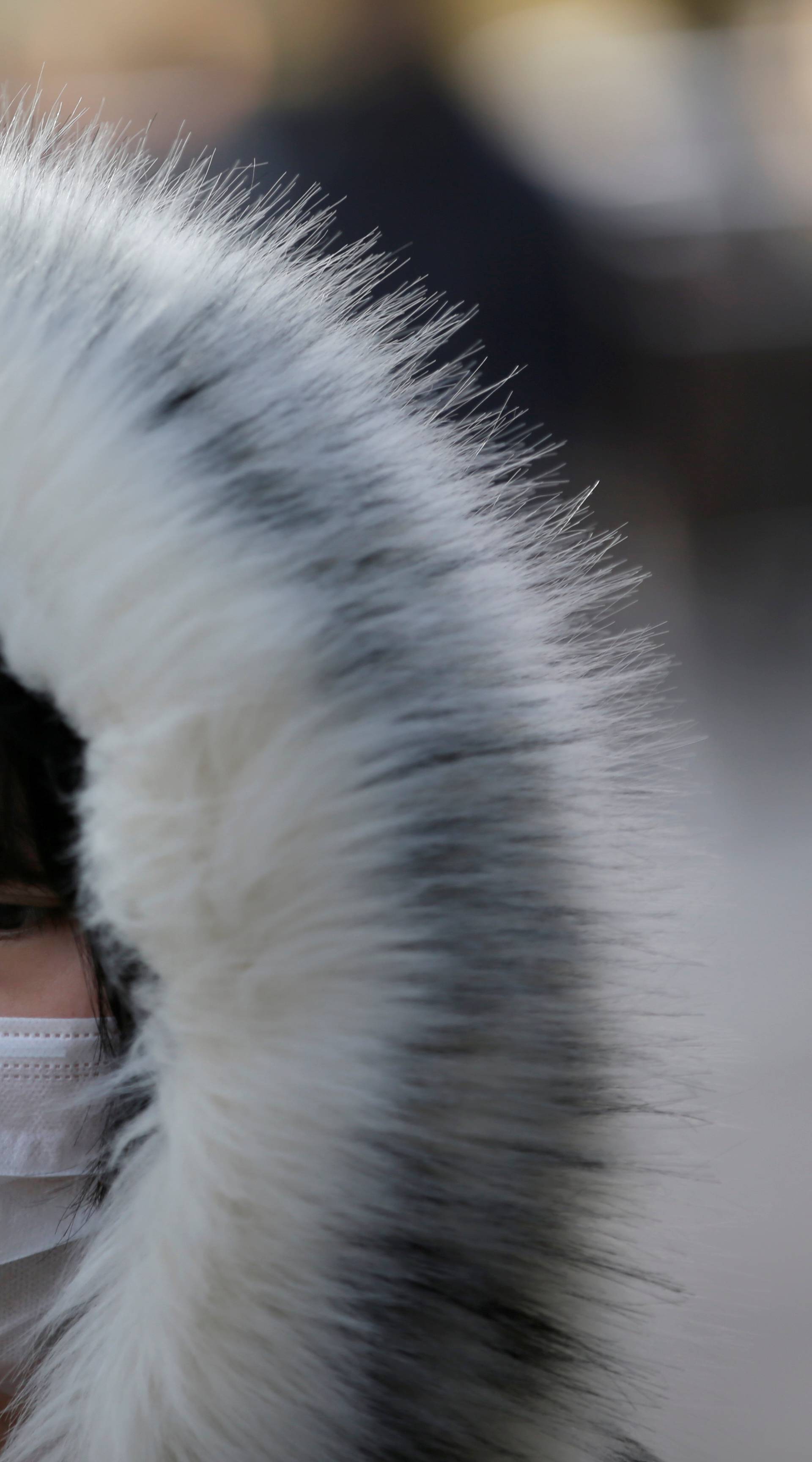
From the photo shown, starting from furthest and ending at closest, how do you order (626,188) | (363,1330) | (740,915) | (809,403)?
(809,403) → (626,188) → (740,915) → (363,1330)

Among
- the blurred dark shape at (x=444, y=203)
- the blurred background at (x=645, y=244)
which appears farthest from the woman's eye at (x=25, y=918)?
the blurred dark shape at (x=444, y=203)

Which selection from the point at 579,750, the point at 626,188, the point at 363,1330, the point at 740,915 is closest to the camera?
the point at 363,1330

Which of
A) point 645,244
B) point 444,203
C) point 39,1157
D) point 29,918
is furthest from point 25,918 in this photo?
point 645,244

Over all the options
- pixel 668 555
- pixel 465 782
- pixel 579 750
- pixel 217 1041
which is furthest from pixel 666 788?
pixel 668 555

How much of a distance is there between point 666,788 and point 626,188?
465 cm

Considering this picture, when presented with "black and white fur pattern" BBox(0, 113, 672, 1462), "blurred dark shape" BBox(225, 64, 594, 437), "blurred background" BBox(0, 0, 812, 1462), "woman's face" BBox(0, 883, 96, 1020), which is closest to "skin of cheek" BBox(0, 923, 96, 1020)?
"woman's face" BBox(0, 883, 96, 1020)

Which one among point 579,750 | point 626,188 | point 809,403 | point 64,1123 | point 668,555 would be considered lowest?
point 64,1123

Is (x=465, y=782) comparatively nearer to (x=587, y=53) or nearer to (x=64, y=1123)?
(x=64, y=1123)

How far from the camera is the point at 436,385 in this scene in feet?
2.60

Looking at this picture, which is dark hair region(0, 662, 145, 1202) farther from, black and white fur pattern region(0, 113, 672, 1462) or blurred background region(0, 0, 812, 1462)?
blurred background region(0, 0, 812, 1462)

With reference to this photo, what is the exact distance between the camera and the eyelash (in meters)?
0.72

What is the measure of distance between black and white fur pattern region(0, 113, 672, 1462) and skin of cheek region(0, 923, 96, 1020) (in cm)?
10

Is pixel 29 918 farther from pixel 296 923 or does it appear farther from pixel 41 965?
pixel 296 923

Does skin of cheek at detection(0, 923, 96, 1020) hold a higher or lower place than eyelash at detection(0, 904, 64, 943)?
lower
